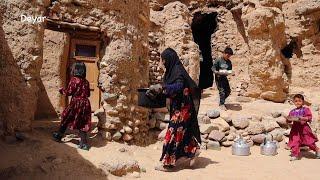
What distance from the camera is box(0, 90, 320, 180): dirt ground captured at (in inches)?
181

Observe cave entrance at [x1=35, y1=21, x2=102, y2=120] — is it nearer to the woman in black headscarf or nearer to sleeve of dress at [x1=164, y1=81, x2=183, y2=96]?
the woman in black headscarf

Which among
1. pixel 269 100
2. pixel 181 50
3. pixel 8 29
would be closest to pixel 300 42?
pixel 269 100

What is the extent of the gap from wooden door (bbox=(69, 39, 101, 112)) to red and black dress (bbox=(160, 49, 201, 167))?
227cm

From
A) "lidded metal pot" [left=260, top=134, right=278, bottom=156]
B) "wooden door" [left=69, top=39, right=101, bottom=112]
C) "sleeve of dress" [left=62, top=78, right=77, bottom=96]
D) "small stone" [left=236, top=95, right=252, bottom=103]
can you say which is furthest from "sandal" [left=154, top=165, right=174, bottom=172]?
"small stone" [left=236, top=95, right=252, bottom=103]

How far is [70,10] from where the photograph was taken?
6.19 metres

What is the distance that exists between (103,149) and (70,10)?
91.2 inches

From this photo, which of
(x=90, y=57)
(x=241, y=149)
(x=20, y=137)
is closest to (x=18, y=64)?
(x=20, y=137)

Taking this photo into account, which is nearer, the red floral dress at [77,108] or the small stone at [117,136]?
the red floral dress at [77,108]

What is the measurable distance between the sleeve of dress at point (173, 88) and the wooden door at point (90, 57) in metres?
2.47

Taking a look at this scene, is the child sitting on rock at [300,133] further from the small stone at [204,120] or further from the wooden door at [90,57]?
the wooden door at [90,57]

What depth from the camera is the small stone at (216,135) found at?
719cm

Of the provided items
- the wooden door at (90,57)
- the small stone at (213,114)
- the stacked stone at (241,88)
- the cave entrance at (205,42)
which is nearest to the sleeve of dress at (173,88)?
the wooden door at (90,57)

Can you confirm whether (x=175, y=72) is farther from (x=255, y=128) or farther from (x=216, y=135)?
(x=255, y=128)

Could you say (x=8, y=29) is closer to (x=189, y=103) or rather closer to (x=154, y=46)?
(x=189, y=103)
